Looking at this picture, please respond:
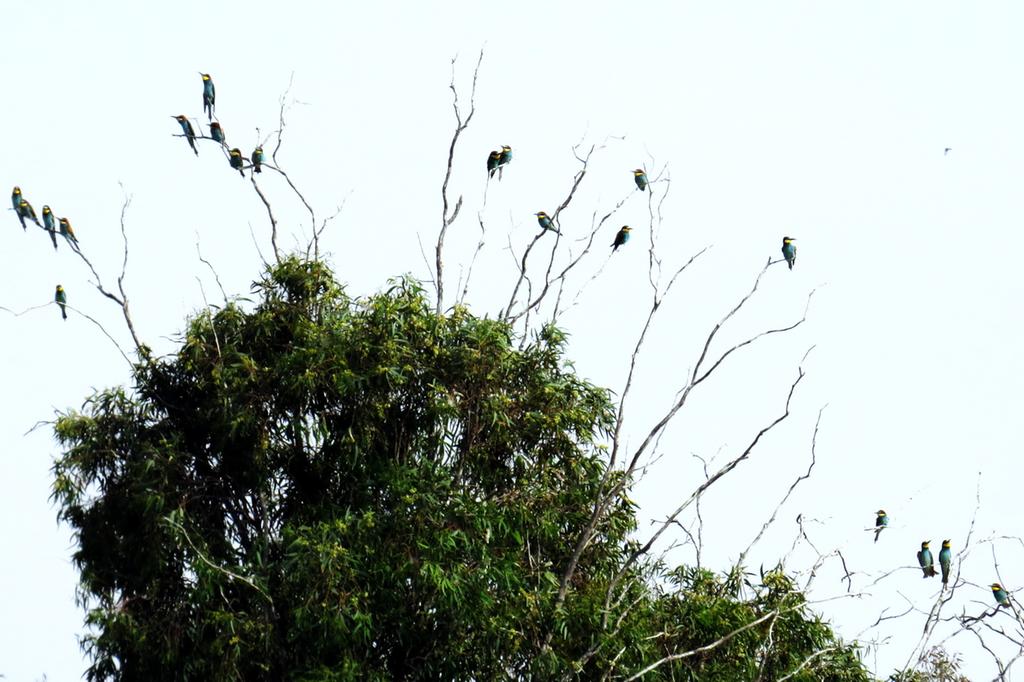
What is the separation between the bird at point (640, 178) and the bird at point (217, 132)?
3322 millimetres

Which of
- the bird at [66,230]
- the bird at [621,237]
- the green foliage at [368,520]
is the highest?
the bird at [621,237]

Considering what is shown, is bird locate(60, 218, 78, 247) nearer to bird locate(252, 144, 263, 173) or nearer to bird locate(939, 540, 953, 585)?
bird locate(252, 144, 263, 173)

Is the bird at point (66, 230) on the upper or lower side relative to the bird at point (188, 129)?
lower

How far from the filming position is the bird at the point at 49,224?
9.43 meters

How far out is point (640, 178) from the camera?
10375mm

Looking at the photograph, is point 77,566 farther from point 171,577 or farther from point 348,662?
point 348,662

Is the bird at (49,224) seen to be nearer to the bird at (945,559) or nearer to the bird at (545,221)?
the bird at (545,221)

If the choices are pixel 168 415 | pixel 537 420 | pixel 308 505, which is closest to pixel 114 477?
pixel 168 415

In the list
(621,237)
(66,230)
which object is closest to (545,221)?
(621,237)

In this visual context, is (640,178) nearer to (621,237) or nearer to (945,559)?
(621,237)

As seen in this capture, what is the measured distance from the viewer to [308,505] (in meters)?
7.71

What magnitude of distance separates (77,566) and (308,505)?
144 cm

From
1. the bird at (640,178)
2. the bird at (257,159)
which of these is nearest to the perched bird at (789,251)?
the bird at (640,178)

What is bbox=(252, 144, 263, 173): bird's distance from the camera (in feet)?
34.1
